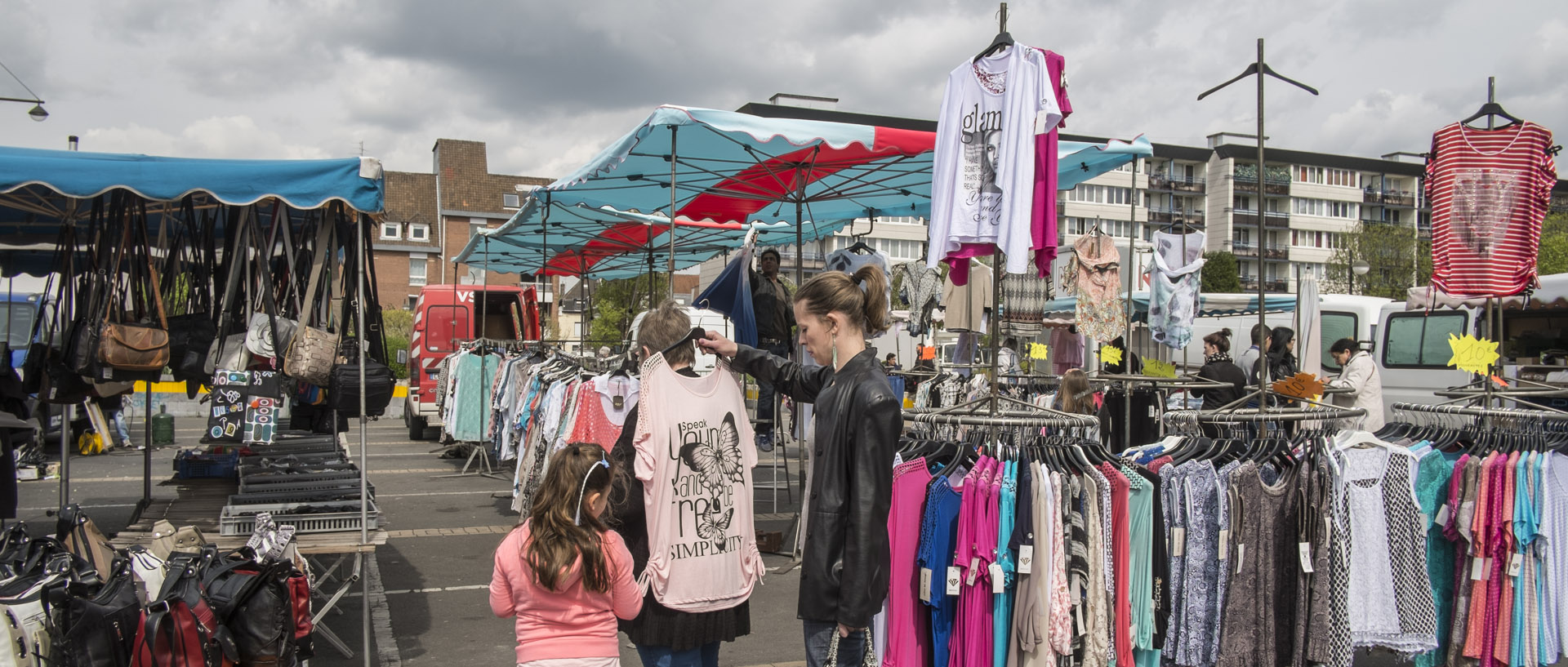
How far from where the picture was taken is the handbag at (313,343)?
5.27 metres

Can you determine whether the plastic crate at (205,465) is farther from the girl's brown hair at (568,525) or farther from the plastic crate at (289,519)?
the girl's brown hair at (568,525)

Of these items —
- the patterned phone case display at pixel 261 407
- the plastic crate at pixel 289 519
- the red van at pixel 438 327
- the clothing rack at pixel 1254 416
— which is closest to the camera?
the clothing rack at pixel 1254 416

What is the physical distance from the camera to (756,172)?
850cm

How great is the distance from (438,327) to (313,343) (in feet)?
40.2

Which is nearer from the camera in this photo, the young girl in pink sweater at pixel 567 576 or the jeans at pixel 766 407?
the young girl in pink sweater at pixel 567 576

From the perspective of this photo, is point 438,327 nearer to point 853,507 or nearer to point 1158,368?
point 1158,368

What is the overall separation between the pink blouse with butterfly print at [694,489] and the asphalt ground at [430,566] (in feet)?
7.01

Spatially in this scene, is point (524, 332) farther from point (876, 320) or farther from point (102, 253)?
point (876, 320)

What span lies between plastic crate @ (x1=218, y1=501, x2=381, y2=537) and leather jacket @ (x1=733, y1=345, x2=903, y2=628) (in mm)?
2969

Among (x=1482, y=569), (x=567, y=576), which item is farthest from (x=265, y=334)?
(x=1482, y=569)

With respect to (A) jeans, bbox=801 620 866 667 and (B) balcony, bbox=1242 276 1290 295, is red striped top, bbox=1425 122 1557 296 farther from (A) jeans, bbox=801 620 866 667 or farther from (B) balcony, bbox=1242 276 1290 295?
(B) balcony, bbox=1242 276 1290 295

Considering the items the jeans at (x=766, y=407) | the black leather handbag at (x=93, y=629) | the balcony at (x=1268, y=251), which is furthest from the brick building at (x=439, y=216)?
the balcony at (x=1268, y=251)

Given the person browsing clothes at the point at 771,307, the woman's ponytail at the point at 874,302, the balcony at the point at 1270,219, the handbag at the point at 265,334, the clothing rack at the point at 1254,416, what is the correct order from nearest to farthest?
1. the woman's ponytail at the point at 874,302
2. the clothing rack at the point at 1254,416
3. the handbag at the point at 265,334
4. the person browsing clothes at the point at 771,307
5. the balcony at the point at 1270,219

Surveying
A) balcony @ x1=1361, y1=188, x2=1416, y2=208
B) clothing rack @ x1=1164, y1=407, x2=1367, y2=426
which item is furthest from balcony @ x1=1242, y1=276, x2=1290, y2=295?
clothing rack @ x1=1164, y1=407, x2=1367, y2=426
